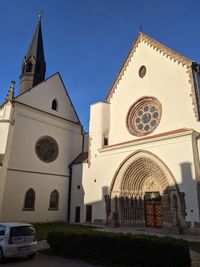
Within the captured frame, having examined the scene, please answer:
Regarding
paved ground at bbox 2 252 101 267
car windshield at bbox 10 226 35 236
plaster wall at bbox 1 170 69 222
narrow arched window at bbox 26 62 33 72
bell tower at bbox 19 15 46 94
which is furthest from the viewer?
narrow arched window at bbox 26 62 33 72

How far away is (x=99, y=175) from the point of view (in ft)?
68.3

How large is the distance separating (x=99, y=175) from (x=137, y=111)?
21.3 ft

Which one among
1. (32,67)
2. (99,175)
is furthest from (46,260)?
(32,67)

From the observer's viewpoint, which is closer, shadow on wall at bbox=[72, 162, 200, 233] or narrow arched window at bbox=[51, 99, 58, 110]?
shadow on wall at bbox=[72, 162, 200, 233]

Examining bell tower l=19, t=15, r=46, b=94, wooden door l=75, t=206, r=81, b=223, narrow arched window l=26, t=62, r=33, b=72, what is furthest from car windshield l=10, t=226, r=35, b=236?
narrow arched window l=26, t=62, r=33, b=72

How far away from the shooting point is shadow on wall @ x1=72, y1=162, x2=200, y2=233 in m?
14.3

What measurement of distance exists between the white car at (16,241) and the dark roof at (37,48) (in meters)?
23.9

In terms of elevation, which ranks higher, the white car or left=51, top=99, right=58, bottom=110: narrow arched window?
left=51, top=99, right=58, bottom=110: narrow arched window

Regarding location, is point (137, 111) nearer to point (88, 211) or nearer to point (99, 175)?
point (99, 175)

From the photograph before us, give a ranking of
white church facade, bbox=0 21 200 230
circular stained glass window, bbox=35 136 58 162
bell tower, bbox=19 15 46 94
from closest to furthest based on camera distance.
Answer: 1. white church facade, bbox=0 21 200 230
2. circular stained glass window, bbox=35 136 58 162
3. bell tower, bbox=19 15 46 94

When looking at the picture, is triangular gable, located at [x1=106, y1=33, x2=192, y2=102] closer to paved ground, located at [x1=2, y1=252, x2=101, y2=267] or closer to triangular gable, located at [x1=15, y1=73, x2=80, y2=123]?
triangular gable, located at [x1=15, y1=73, x2=80, y2=123]

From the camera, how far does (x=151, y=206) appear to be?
58.5 ft

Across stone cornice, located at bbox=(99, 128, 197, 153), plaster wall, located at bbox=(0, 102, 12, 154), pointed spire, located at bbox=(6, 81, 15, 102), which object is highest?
pointed spire, located at bbox=(6, 81, 15, 102)

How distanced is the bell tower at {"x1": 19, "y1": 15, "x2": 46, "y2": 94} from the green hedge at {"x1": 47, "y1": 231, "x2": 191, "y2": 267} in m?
20.9
